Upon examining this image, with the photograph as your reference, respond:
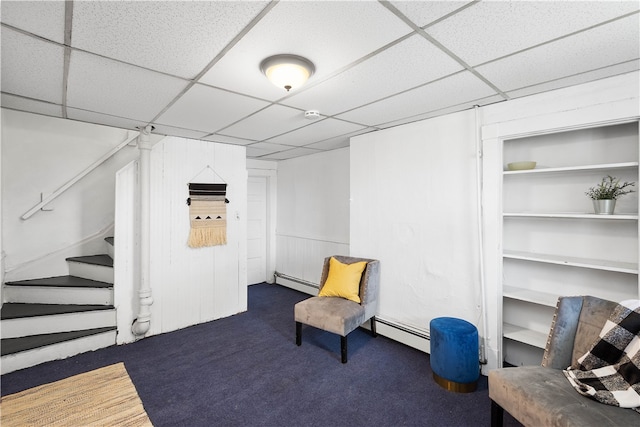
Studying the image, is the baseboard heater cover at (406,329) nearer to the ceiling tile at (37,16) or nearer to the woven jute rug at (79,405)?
the woven jute rug at (79,405)

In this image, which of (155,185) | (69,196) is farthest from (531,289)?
(69,196)

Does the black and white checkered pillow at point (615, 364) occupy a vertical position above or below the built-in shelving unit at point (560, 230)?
below

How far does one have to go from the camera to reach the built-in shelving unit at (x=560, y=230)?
2.09 metres

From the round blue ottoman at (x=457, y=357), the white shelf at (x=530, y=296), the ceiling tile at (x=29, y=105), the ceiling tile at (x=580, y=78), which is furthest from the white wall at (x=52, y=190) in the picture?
the white shelf at (x=530, y=296)

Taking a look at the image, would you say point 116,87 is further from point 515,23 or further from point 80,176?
point 515,23

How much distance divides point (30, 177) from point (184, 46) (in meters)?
2.87

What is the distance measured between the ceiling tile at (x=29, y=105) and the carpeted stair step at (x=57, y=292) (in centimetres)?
174

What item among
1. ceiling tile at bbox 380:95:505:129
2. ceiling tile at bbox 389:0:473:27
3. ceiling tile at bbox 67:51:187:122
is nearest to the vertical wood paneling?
ceiling tile at bbox 67:51:187:122

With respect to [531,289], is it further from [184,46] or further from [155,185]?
[155,185]

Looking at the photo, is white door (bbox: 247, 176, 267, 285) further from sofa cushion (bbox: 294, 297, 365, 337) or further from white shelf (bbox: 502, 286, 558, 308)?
white shelf (bbox: 502, 286, 558, 308)

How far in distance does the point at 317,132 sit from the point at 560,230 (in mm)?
2470

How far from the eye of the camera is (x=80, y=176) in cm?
323

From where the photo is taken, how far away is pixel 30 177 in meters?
3.07

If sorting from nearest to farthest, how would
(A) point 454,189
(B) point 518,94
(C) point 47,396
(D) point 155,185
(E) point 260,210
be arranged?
(C) point 47,396
(B) point 518,94
(A) point 454,189
(D) point 155,185
(E) point 260,210
